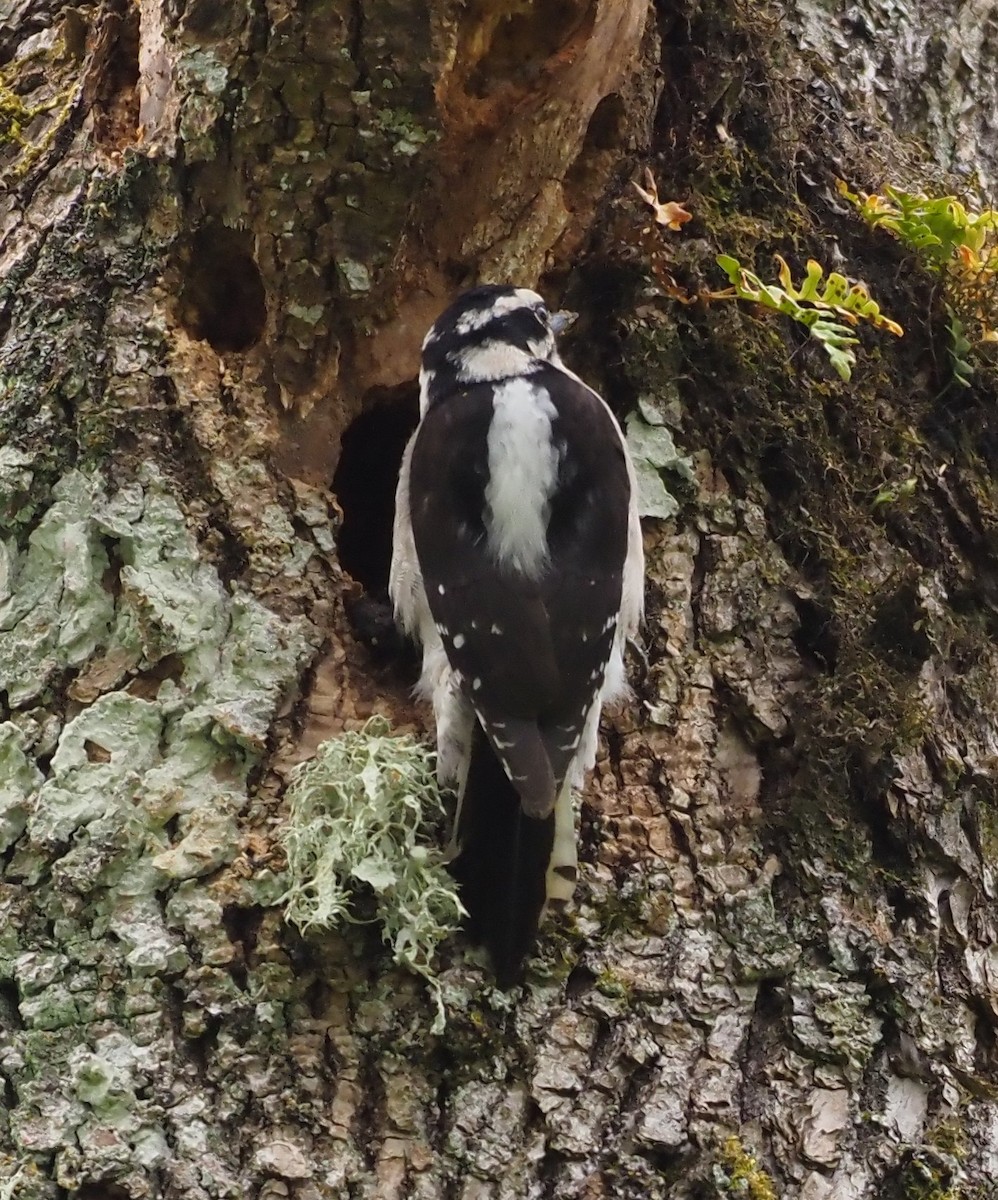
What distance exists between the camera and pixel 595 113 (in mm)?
3367

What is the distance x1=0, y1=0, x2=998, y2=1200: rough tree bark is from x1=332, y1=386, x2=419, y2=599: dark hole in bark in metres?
0.24

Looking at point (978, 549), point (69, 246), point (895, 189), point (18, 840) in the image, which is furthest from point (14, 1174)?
point (895, 189)

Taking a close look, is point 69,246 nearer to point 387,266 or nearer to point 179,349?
point 179,349

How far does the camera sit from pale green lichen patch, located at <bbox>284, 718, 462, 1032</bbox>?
2557 millimetres

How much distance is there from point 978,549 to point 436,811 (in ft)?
4.62

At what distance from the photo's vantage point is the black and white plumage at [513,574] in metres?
2.81

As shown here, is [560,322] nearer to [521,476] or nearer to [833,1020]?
[521,476]

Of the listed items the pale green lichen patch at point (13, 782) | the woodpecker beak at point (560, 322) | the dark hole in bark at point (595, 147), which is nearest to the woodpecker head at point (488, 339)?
the woodpecker beak at point (560, 322)

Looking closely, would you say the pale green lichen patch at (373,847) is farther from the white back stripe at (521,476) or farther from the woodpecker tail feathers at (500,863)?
the white back stripe at (521,476)

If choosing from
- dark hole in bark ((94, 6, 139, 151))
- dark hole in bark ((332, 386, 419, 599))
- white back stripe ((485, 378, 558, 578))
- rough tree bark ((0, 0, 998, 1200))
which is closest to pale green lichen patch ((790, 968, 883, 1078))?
rough tree bark ((0, 0, 998, 1200))

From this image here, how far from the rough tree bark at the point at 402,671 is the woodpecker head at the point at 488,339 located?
4.0 inches

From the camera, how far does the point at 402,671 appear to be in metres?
3.16

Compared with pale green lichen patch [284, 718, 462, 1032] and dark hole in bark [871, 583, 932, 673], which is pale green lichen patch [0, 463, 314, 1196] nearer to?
pale green lichen patch [284, 718, 462, 1032]

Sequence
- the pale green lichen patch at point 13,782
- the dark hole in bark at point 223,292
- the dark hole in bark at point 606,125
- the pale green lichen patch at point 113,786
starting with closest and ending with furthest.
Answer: the pale green lichen patch at point 113,786, the pale green lichen patch at point 13,782, the dark hole in bark at point 223,292, the dark hole in bark at point 606,125
